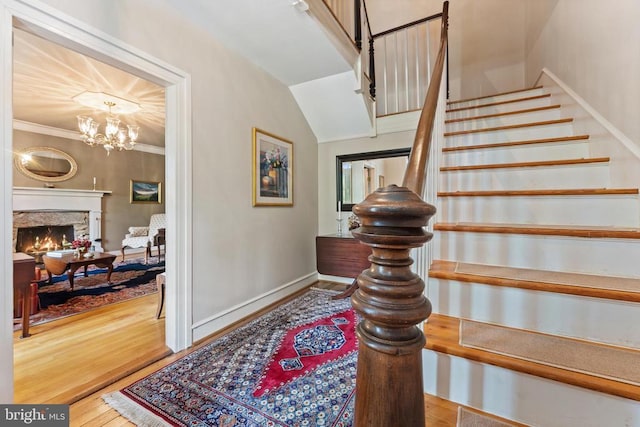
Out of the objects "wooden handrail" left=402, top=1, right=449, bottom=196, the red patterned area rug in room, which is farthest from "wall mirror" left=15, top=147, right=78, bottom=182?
"wooden handrail" left=402, top=1, right=449, bottom=196

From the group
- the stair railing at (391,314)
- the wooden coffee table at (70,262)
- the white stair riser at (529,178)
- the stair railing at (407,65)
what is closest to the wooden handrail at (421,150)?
the stair railing at (391,314)

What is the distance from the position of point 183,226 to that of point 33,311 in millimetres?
1985

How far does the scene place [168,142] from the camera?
6.34 ft

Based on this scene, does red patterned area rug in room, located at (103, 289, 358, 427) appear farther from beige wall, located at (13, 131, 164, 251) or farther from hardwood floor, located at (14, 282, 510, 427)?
beige wall, located at (13, 131, 164, 251)

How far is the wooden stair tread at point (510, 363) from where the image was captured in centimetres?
77

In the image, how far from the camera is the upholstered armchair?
→ 5.20 meters

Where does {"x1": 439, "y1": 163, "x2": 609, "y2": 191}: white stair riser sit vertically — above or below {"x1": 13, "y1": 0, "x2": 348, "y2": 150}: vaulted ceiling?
below

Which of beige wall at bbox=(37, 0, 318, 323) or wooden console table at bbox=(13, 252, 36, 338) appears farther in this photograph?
wooden console table at bbox=(13, 252, 36, 338)

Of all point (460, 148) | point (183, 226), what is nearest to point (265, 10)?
point (183, 226)

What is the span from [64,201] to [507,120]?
7085 mm

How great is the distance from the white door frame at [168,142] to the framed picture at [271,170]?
2.49ft

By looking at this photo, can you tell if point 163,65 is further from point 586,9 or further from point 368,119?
point 586,9

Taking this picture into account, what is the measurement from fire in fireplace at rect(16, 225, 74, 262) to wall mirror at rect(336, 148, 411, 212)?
4773 millimetres

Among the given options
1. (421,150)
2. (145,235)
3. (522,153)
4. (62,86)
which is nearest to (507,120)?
(522,153)
